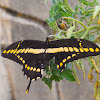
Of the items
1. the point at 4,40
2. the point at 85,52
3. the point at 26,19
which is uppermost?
the point at 26,19

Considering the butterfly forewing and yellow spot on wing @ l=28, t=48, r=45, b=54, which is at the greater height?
yellow spot on wing @ l=28, t=48, r=45, b=54

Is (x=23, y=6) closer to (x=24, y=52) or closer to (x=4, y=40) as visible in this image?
(x=4, y=40)

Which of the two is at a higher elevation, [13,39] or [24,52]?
[13,39]

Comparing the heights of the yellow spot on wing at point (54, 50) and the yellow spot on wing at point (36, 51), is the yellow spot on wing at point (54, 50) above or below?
below

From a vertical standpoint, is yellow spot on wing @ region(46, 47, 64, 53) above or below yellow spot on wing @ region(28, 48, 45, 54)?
below

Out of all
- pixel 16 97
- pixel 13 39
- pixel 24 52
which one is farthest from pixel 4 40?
pixel 24 52

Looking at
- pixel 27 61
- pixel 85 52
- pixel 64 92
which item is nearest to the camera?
pixel 85 52

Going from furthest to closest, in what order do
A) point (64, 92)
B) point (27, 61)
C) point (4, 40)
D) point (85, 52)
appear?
1. point (64, 92)
2. point (4, 40)
3. point (27, 61)
4. point (85, 52)

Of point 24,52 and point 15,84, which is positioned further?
point 15,84
